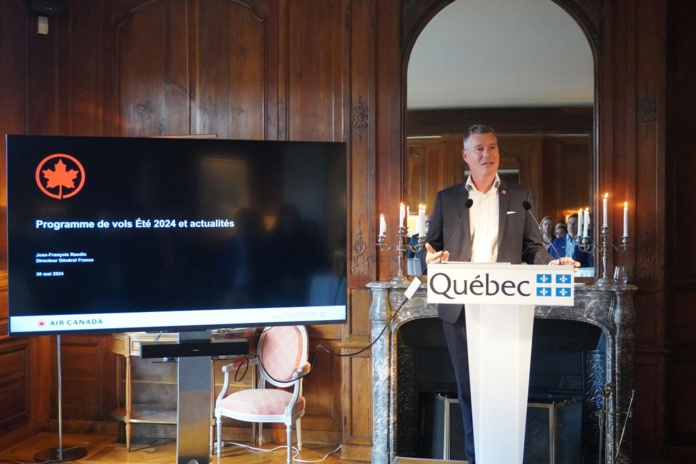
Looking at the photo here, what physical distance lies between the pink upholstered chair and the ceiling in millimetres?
1636

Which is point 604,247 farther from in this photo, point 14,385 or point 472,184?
point 14,385

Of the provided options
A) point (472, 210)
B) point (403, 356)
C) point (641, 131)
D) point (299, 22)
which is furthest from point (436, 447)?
point (299, 22)

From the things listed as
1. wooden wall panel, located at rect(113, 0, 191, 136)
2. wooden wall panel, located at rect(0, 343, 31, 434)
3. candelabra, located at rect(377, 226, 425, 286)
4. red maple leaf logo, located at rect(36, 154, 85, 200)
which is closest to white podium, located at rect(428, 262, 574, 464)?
red maple leaf logo, located at rect(36, 154, 85, 200)

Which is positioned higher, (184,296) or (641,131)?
(641,131)

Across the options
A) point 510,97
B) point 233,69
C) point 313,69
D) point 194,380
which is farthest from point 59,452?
point 510,97

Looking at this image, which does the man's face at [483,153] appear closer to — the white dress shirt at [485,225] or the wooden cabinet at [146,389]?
the white dress shirt at [485,225]

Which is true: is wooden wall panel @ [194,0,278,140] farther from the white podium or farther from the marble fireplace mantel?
the white podium

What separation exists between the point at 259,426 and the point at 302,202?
2342mm

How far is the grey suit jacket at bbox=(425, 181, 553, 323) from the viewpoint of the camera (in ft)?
9.08

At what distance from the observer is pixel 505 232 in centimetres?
277

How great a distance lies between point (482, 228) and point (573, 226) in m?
1.12

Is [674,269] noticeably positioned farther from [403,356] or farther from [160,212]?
[160,212]

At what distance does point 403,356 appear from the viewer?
3820mm

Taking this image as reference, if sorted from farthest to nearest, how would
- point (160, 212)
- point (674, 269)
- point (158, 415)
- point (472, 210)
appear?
1. point (158, 415)
2. point (674, 269)
3. point (472, 210)
4. point (160, 212)
